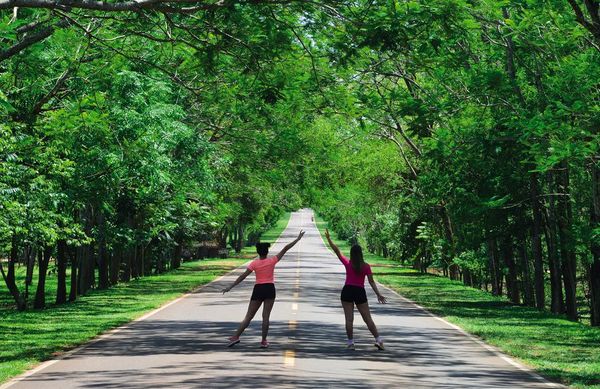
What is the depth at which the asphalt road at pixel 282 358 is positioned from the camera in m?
12.7

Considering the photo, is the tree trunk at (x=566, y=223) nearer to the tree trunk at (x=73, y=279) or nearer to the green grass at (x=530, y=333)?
the green grass at (x=530, y=333)

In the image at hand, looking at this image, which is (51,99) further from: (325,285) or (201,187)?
(325,285)

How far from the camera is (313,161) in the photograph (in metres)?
44.7

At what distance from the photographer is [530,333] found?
21625 mm

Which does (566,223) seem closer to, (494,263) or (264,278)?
(494,263)

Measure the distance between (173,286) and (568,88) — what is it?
908 inches

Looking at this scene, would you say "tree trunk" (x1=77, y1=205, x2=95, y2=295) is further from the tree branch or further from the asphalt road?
the tree branch

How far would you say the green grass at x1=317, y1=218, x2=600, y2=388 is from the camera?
1499 cm

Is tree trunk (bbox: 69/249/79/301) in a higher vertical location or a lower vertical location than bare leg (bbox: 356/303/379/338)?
higher

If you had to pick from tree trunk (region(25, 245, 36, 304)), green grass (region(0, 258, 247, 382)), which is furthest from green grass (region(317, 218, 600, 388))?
tree trunk (region(25, 245, 36, 304))

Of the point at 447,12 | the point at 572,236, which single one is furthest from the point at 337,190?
the point at 447,12

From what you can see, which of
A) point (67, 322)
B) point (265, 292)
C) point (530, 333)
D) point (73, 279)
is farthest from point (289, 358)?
point (73, 279)

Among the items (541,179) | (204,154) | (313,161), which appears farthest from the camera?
(313,161)

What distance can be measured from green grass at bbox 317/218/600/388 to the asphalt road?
1.59ft
